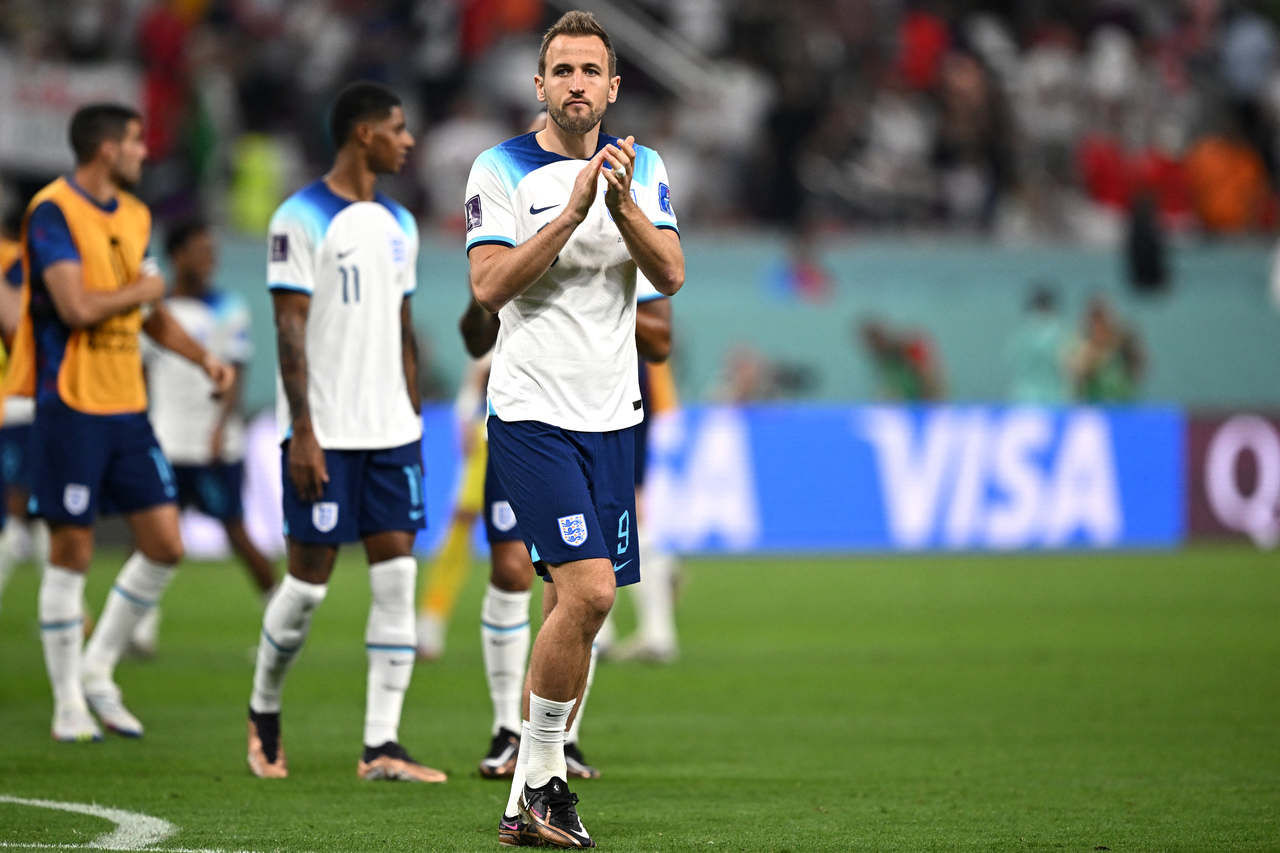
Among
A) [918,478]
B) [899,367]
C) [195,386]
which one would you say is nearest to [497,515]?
[195,386]

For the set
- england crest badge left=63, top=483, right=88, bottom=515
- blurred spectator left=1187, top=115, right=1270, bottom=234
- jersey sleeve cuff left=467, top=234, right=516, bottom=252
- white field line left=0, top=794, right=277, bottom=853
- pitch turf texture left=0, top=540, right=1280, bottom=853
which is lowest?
pitch turf texture left=0, top=540, right=1280, bottom=853

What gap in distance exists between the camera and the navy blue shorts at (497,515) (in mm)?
7645

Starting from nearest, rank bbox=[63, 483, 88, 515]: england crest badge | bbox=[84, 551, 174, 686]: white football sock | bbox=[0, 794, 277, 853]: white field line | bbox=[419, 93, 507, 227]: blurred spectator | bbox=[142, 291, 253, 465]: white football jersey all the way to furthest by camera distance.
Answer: bbox=[0, 794, 277, 853]: white field line → bbox=[63, 483, 88, 515]: england crest badge → bbox=[84, 551, 174, 686]: white football sock → bbox=[142, 291, 253, 465]: white football jersey → bbox=[419, 93, 507, 227]: blurred spectator

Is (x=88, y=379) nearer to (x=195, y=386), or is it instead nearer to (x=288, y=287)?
(x=288, y=287)

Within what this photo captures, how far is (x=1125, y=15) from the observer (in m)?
25.7

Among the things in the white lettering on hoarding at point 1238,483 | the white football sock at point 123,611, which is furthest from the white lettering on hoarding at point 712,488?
the white football sock at point 123,611

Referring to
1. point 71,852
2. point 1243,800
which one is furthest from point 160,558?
point 1243,800

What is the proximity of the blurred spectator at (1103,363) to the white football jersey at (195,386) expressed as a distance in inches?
454

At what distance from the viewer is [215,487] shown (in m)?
12.0

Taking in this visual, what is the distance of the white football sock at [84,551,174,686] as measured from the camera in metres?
8.80

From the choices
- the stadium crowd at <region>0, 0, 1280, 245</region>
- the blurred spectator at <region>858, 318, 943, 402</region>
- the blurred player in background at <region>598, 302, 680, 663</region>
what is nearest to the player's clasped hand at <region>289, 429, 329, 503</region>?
the blurred player in background at <region>598, 302, 680, 663</region>

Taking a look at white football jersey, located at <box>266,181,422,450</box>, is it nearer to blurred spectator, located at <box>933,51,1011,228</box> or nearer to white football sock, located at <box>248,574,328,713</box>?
white football sock, located at <box>248,574,328,713</box>

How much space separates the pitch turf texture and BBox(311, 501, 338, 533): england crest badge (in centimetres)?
96

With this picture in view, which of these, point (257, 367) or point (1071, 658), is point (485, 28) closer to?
point (257, 367)
